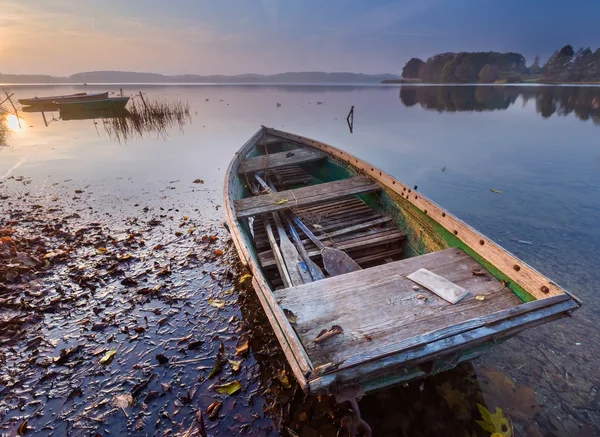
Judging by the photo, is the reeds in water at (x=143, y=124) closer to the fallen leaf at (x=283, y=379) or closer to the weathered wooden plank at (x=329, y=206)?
the weathered wooden plank at (x=329, y=206)

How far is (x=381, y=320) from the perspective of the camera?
296 cm

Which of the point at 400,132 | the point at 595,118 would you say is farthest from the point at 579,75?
the point at 400,132

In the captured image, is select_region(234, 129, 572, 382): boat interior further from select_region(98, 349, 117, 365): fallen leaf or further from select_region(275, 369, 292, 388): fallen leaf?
select_region(98, 349, 117, 365): fallen leaf

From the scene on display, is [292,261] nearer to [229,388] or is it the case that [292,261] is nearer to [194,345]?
[194,345]


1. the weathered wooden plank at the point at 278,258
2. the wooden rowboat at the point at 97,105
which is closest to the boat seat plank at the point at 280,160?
the weathered wooden plank at the point at 278,258

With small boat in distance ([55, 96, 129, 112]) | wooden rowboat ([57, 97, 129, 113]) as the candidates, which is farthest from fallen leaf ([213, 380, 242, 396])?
small boat in distance ([55, 96, 129, 112])

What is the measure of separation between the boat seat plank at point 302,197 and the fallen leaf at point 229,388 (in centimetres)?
285

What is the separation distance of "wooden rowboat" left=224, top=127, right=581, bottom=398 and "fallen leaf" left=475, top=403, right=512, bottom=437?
0.80 meters

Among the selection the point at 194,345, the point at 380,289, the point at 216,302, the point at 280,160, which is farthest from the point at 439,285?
the point at 280,160

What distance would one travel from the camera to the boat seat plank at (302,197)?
5879 millimetres

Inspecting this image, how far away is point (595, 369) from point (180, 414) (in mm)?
5055

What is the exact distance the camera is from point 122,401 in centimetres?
337

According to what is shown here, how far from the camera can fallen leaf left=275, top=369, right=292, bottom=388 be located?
3.56m

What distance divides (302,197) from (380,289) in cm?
327
